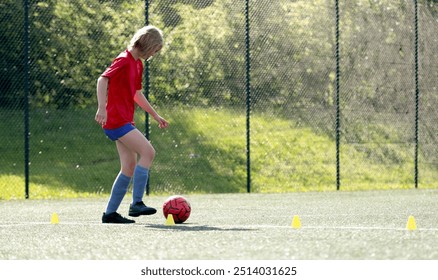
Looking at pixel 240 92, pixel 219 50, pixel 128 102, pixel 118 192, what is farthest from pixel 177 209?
pixel 219 50

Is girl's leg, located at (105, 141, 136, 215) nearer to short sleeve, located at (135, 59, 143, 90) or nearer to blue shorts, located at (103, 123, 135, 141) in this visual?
blue shorts, located at (103, 123, 135, 141)

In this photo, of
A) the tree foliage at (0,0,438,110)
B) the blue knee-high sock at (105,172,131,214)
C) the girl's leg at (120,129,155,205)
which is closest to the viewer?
the girl's leg at (120,129,155,205)

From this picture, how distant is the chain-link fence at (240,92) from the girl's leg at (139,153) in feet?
25.8

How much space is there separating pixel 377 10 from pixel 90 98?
6.21 metres

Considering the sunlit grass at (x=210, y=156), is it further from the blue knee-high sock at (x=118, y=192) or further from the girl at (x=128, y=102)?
the girl at (x=128, y=102)

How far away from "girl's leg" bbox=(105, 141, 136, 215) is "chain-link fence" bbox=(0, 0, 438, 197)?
780 cm

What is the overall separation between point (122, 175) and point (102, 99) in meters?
0.74

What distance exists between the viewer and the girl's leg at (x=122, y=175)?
8586 mm

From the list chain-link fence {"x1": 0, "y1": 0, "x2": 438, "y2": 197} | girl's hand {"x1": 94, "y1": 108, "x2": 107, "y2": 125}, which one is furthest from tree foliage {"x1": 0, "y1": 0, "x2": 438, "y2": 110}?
girl's hand {"x1": 94, "y1": 108, "x2": 107, "y2": 125}

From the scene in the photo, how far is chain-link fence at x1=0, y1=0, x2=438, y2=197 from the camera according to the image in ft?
56.9

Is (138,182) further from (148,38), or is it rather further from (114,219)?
(148,38)

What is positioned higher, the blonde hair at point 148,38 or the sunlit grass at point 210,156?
the blonde hair at point 148,38

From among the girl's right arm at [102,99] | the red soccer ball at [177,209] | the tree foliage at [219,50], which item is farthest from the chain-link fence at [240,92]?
the girl's right arm at [102,99]

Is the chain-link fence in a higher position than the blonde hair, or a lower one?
lower
